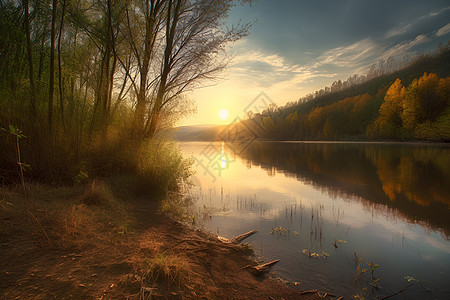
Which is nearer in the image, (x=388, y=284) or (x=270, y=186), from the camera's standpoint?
(x=388, y=284)

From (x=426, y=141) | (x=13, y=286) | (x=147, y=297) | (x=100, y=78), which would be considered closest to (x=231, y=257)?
(x=147, y=297)

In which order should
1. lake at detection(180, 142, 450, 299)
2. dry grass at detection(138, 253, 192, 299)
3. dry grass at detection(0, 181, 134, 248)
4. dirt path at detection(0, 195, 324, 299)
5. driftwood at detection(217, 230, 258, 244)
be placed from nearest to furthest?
dirt path at detection(0, 195, 324, 299) < dry grass at detection(138, 253, 192, 299) < dry grass at detection(0, 181, 134, 248) < lake at detection(180, 142, 450, 299) < driftwood at detection(217, 230, 258, 244)

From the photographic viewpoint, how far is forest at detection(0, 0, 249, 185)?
6.26m

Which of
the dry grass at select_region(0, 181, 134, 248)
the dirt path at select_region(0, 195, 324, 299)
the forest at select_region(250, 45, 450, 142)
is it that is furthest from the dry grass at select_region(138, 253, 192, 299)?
the forest at select_region(250, 45, 450, 142)

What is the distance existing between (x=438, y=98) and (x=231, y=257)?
70.5m

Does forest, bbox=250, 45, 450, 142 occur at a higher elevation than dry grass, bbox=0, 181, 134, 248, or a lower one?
higher

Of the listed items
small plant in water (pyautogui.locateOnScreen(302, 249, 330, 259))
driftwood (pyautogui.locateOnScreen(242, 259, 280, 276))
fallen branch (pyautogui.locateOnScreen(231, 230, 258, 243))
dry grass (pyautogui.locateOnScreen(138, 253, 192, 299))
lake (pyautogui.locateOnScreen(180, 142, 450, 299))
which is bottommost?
lake (pyautogui.locateOnScreen(180, 142, 450, 299))

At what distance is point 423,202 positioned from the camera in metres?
9.29

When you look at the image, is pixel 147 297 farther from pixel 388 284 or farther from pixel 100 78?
pixel 100 78

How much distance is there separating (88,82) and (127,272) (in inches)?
282

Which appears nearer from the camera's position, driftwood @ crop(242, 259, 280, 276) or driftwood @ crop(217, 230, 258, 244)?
driftwood @ crop(242, 259, 280, 276)

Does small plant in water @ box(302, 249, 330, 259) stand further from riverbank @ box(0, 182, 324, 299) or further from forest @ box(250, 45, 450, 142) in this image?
forest @ box(250, 45, 450, 142)

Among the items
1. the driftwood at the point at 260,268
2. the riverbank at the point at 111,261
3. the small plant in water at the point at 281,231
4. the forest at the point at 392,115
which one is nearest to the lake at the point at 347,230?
the small plant in water at the point at 281,231

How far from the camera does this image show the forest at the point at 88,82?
20.5 feet
